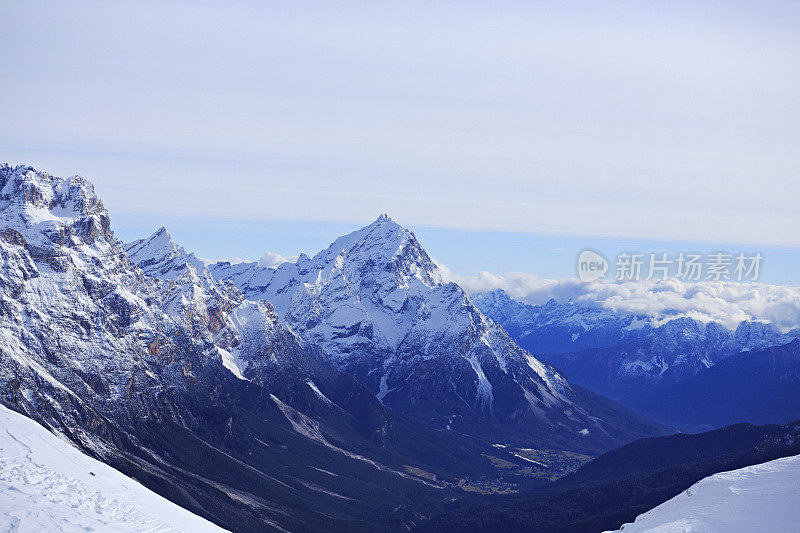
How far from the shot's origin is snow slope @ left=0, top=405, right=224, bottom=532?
98.9m

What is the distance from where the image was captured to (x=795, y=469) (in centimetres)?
13675

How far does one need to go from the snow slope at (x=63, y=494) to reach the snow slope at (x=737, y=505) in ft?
233

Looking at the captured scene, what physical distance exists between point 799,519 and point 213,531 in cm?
8442

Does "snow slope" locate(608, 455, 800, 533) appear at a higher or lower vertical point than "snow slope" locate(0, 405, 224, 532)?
higher

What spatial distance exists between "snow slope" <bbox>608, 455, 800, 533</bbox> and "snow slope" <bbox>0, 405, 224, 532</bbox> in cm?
7093

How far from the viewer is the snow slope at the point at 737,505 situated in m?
112

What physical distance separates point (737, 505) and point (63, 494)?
96.4 m

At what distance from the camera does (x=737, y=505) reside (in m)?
120

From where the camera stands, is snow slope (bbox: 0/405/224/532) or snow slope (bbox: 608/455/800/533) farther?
snow slope (bbox: 608/455/800/533)

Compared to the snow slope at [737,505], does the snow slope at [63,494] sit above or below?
below

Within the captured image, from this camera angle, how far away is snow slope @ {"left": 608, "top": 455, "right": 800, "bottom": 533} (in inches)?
4392

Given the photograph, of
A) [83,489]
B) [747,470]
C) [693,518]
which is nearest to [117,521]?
[83,489]

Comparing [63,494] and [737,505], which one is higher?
[737,505]

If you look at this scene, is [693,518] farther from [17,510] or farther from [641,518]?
[17,510]
